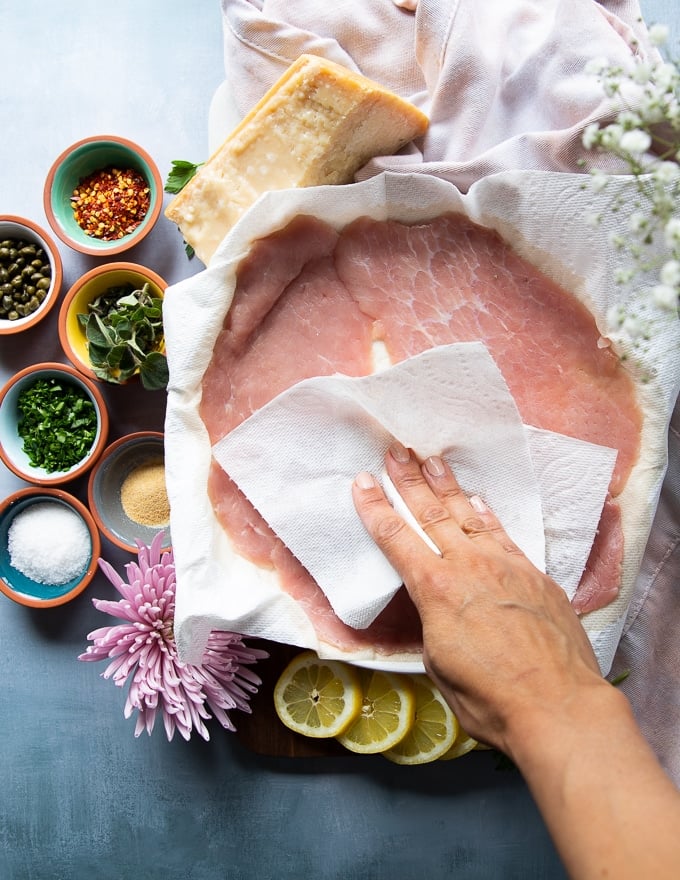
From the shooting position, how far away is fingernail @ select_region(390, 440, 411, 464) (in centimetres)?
117

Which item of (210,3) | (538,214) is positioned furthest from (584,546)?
(210,3)

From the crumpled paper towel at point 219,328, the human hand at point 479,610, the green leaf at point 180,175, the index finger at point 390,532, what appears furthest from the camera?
the green leaf at point 180,175

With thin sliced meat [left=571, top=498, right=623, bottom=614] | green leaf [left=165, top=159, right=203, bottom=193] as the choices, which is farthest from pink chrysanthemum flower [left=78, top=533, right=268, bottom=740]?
green leaf [left=165, top=159, right=203, bottom=193]

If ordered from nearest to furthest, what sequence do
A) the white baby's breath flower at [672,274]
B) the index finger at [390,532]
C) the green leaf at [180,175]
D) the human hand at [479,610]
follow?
the white baby's breath flower at [672,274]
the human hand at [479,610]
the index finger at [390,532]
the green leaf at [180,175]

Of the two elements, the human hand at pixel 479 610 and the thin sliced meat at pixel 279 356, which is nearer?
the human hand at pixel 479 610

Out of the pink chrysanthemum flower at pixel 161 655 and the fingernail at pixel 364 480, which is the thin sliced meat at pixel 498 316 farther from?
the pink chrysanthemum flower at pixel 161 655

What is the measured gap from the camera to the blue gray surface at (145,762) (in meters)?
1.47

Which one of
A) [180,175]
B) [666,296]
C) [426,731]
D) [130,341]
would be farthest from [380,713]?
[180,175]

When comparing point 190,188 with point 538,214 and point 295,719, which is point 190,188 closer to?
point 538,214

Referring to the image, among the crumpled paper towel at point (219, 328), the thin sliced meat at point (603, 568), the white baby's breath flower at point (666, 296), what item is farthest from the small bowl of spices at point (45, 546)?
the white baby's breath flower at point (666, 296)

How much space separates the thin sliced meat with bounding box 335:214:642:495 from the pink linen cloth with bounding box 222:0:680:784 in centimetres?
11

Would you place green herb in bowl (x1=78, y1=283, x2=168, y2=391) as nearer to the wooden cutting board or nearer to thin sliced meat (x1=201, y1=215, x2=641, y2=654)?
thin sliced meat (x1=201, y1=215, x2=641, y2=654)

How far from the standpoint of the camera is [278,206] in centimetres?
122

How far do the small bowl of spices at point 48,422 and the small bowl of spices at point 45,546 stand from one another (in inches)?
1.9
